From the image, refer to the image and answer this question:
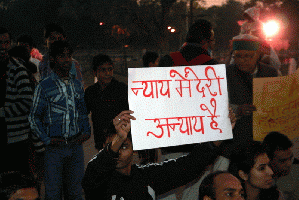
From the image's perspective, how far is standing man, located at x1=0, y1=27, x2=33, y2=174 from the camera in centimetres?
298

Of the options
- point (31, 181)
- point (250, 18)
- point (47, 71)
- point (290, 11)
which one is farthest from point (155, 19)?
point (31, 181)

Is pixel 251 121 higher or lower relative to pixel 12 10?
lower

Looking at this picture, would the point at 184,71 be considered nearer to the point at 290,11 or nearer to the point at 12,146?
the point at 12,146

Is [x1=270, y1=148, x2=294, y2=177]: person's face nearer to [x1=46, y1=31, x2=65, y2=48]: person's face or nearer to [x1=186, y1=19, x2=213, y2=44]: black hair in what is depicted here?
[x1=186, y1=19, x2=213, y2=44]: black hair

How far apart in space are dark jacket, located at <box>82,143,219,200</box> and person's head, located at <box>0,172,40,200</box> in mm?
330

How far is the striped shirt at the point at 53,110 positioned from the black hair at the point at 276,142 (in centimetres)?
207

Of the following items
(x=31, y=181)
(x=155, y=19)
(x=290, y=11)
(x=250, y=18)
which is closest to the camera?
(x=31, y=181)

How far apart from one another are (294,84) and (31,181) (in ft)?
8.61

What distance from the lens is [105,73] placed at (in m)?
3.52

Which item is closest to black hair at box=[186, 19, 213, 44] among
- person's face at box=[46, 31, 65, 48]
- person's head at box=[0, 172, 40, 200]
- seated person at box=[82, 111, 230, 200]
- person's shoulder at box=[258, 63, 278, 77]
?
person's shoulder at box=[258, 63, 278, 77]

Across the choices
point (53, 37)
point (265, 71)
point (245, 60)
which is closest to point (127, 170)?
point (245, 60)

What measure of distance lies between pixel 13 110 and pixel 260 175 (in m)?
2.51

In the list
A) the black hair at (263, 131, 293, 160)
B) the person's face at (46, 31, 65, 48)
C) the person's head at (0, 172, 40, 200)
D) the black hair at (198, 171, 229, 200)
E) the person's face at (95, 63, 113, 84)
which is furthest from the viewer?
the person's face at (46, 31, 65, 48)

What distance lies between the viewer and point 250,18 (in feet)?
18.2
